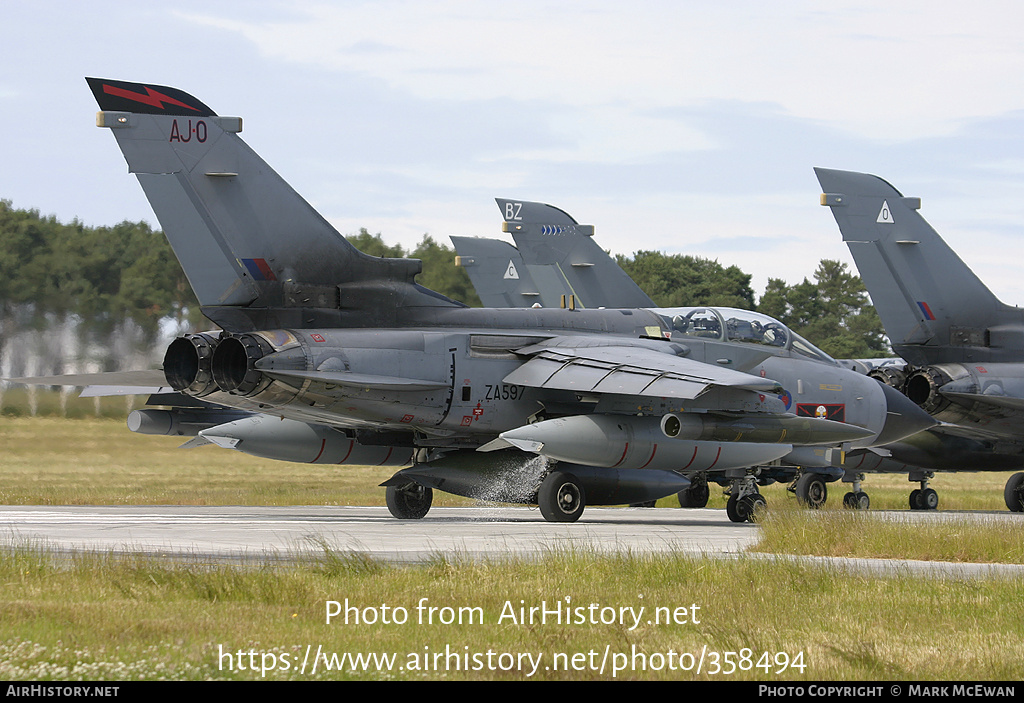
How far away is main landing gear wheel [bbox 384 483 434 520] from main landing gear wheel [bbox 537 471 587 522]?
2.20 m

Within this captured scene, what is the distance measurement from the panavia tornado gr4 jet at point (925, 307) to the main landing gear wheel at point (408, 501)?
332 inches

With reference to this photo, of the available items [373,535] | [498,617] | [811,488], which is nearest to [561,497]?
[373,535]

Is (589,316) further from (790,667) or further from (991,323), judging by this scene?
(790,667)

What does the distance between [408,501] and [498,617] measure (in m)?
11.1

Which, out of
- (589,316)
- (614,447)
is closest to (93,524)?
(614,447)

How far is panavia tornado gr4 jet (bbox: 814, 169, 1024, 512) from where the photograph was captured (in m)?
21.4

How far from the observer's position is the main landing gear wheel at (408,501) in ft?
61.6

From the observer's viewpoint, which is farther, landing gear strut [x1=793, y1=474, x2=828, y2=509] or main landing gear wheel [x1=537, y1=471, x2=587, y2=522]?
landing gear strut [x1=793, y1=474, x2=828, y2=509]

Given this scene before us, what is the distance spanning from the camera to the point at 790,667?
649cm

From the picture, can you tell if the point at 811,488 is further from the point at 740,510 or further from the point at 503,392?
the point at 503,392

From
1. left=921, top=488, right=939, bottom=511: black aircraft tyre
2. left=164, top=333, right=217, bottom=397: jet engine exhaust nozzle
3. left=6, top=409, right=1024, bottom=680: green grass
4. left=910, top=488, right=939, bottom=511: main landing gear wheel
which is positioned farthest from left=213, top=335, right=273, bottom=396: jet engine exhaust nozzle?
left=921, top=488, right=939, bottom=511: black aircraft tyre

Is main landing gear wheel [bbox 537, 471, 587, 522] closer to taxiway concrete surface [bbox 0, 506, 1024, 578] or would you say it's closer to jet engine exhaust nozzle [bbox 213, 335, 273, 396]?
taxiway concrete surface [bbox 0, 506, 1024, 578]

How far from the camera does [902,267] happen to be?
21453mm
